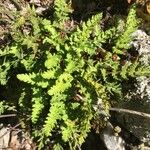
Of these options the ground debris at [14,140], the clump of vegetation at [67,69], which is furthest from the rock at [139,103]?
the ground debris at [14,140]

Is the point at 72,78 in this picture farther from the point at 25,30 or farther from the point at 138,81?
the point at 25,30

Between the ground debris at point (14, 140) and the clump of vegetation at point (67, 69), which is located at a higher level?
the clump of vegetation at point (67, 69)

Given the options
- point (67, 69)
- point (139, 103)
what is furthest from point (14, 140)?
point (139, 103)

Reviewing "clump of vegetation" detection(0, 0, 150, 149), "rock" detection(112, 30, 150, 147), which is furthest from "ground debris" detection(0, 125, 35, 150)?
"rock" detection(112, 30, 150, 147)

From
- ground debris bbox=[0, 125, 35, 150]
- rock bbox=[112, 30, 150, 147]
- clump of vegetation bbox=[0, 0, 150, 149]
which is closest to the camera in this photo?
clump of vegetation bbox=[0, 0, 150, 149]

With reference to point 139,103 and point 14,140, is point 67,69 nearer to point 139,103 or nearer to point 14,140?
point 139,103

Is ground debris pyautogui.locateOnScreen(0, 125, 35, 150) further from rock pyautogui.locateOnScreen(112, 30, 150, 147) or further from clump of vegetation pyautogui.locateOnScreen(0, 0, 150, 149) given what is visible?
rock pyautogui.locateOnScreen(112, 30, 150, 147)

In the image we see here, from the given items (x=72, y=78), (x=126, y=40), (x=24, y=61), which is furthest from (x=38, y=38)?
(x=126, y=40)

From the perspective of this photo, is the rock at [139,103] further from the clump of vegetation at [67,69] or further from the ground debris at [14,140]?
the ground debris at [14,140]
